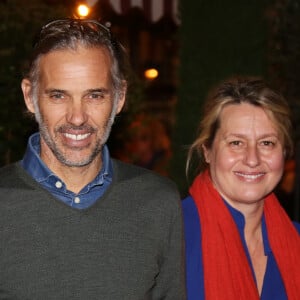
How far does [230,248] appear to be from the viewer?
352cm

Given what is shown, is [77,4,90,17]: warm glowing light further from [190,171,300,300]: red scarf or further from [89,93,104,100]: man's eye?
[89,93,104,100]: man's eye

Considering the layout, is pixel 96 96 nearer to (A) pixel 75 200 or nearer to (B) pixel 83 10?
(A) pixel 75 200

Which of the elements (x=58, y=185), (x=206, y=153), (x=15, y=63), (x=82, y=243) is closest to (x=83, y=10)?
(x=15, y=63)

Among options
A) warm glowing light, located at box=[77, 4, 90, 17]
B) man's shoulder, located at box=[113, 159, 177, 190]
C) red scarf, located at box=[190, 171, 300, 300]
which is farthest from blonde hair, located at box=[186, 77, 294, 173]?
warm glowing light, located at box=[77, 4, 90, 17]

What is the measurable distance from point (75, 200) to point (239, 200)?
43.6 inches

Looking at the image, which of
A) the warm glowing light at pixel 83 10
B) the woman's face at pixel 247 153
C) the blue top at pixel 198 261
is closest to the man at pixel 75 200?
the blue top at pixel 198 261

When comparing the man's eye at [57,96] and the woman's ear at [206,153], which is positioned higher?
the man's eye at [57,96]

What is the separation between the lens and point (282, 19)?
605 cm

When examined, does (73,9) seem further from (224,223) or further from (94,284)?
(94,284)

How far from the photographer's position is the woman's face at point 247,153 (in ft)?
11.3

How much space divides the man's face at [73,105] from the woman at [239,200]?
3.00ft

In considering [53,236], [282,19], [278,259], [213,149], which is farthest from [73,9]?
[53,236]

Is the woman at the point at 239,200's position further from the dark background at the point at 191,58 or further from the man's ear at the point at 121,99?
the dark background at the point at 191,58

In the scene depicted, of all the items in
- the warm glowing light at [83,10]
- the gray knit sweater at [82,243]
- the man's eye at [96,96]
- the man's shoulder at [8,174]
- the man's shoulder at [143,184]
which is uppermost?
the warm glowing light at [83,10]
